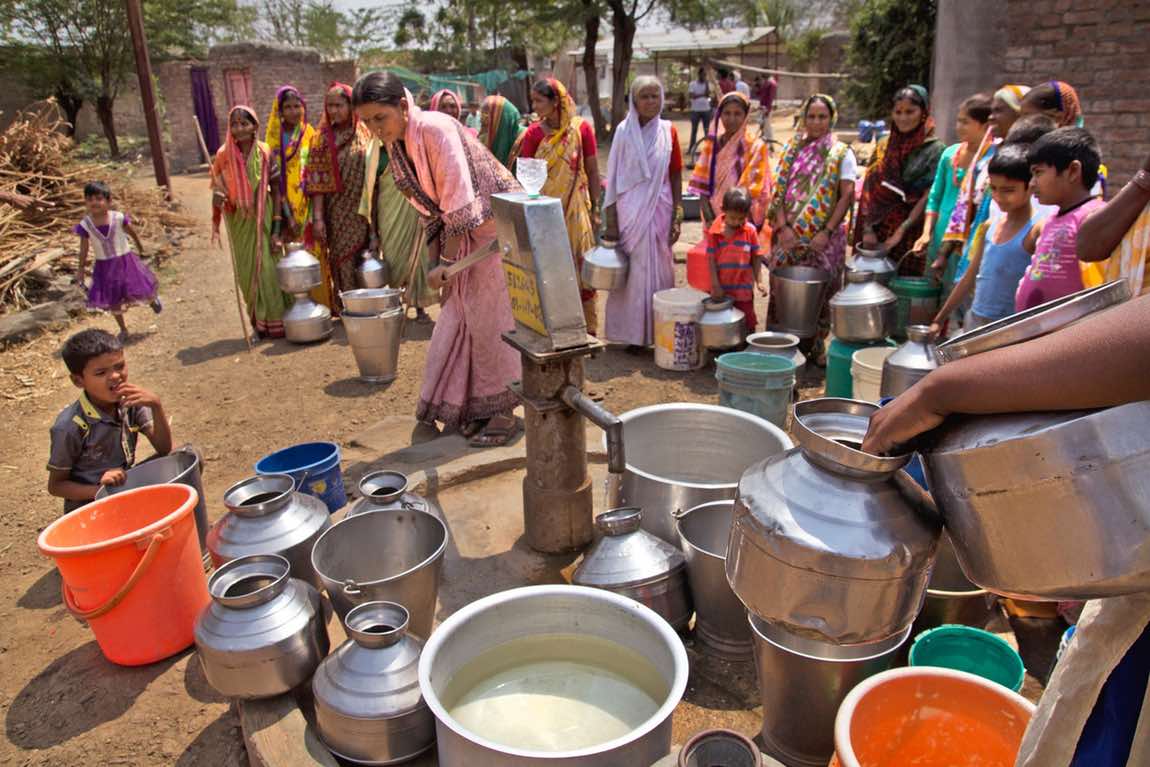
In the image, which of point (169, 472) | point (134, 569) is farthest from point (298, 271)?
point (134, 569)

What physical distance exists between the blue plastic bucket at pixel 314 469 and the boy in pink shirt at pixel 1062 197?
285cm

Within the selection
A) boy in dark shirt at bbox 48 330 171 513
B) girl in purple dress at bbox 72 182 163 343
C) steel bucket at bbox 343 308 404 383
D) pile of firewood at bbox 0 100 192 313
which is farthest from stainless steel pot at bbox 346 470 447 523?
pile of firewood at bbox 0 100 192 313

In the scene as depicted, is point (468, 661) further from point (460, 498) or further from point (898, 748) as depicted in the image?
point (460, 498)

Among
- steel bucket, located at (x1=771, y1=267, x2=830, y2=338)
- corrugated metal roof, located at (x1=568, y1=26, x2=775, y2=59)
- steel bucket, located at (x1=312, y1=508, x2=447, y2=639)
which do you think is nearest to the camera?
steel bucket, located at (x1=312, y1=508, x2=447, y2=639)

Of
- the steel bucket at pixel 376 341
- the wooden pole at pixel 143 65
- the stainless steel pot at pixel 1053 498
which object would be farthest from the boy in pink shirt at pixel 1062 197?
the wooden pole at pixel 143 65

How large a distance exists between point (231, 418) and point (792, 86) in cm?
2770

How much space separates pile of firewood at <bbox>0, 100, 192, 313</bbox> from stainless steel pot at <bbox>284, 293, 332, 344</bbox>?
3.09 metres

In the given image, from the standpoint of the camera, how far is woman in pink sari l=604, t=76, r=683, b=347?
5.30m

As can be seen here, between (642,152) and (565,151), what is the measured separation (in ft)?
1.76

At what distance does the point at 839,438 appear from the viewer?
4.06 ft

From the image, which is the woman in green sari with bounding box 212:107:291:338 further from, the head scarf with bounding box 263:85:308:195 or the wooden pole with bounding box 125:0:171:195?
the wooden pole with bounding box 125:0:171:195

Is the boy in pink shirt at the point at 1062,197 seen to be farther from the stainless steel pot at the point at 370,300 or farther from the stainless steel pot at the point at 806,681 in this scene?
the stainless steel pot at the point at 370,300

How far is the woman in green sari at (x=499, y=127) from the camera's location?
629cm

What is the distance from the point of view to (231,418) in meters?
4.89
